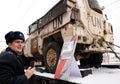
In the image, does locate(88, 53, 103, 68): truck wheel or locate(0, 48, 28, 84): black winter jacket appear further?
locate(88, 53, 103, 68): truck wheel

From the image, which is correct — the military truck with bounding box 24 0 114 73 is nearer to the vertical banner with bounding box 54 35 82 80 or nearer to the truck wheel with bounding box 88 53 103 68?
the truck wheel with bounding box 88 53 103 68

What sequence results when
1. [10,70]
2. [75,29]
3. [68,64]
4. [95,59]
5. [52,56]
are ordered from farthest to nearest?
1. [95,59]
2. [52,56]
3. [75,29]
4. [68,64]
5. [10,70]

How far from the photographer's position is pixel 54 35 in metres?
5.30

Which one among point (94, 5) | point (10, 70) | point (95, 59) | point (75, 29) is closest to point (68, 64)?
point (10, 70)

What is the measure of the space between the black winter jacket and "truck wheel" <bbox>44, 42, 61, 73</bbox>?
2.36 metres

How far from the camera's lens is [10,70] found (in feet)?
7.11

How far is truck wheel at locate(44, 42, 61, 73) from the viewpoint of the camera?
4.68 meters

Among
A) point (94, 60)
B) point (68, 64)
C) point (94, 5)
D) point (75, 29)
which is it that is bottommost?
point (94, 60)

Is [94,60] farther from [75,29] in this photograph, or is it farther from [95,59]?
[75,29]

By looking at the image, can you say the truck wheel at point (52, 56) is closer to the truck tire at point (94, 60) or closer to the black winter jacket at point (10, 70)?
the truck tire at point (94, 60)

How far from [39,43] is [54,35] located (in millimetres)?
802

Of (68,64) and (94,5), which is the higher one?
(94,5)

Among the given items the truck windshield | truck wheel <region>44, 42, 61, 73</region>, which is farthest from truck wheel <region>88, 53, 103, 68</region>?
truck wheel <region>44, 42, 61, 73</region>

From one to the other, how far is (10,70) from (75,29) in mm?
2483
